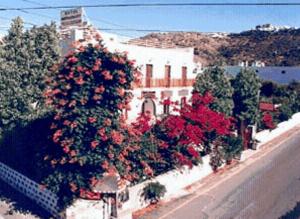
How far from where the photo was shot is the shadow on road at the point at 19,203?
50.4ft

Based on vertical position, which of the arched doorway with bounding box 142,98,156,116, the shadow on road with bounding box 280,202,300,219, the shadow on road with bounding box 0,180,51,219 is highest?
the arched doorway with bounding box 142,98,156,116

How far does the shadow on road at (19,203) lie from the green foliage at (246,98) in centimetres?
1718

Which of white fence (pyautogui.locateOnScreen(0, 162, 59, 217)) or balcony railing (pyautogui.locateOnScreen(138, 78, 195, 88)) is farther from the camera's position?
balcony railing (pyautogui.locateOnScreen(138, 78, 195, 88))

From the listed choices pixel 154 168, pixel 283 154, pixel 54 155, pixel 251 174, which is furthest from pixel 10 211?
pixel 283 154

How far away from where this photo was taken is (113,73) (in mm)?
14289

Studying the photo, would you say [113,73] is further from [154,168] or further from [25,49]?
[25,49]

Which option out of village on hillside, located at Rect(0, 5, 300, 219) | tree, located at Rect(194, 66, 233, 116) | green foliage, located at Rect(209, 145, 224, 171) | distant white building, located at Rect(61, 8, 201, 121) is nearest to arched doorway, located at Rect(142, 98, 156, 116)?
distant white building, located at Rect(61, 8, 201, 121)

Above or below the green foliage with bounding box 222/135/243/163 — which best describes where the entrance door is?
above

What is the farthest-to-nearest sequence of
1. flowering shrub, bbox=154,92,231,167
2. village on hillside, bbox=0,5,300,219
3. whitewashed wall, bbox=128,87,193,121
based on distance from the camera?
whitewashed wall, bbox=128,87,193,121
flowering shrub, bbox=154,92,231,167
village on hillside, bbox=0,5,300,219

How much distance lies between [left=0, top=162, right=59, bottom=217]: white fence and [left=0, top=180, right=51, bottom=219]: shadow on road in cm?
18

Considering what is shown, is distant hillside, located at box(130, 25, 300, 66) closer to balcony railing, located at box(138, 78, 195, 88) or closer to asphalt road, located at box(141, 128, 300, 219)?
balcony railing, located at box(138, 78, 195, 88)

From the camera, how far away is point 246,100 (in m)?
28.0

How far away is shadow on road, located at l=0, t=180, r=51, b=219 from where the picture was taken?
15.4 m

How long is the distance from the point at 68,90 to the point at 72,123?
4.53ft
